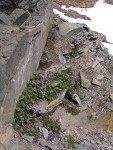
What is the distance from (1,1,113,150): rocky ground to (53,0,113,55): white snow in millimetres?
620

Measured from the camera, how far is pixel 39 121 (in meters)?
7.16

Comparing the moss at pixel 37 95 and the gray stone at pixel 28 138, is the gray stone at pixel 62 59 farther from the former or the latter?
the gray stone at pixel 28 138

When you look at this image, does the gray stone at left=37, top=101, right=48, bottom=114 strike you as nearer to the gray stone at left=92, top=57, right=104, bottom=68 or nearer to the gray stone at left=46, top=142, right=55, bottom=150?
the gray stone at left=46, top=142, right=55, bottom=150

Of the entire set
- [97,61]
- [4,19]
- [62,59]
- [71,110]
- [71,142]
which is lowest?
[71,142]

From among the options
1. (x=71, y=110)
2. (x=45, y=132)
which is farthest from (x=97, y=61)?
(x=45, y=132)

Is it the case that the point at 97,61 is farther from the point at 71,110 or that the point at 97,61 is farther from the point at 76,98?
the point at 71,110

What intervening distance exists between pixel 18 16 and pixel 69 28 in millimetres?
2856

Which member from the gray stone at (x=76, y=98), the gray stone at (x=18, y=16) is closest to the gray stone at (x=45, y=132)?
the gray stone at (x=76, y=98)

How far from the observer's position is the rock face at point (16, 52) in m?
5.75

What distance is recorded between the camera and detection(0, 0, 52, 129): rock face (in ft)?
18.9

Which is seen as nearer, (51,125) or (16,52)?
(16,52)

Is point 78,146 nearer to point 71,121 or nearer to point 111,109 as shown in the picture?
point 71,121

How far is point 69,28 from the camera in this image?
30.5 feet

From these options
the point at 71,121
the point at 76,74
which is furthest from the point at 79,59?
the point at 71,121
